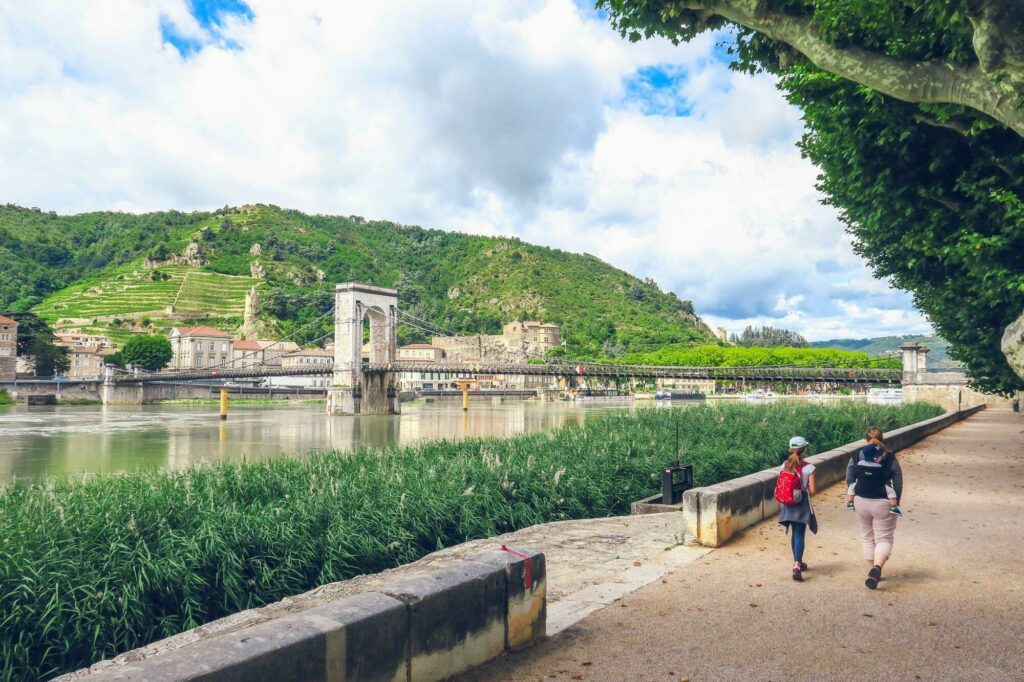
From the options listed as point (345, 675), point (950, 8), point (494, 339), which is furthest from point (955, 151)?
point (494, 339)

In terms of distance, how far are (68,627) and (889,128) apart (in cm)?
945

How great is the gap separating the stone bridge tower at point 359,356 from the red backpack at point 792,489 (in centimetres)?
4889

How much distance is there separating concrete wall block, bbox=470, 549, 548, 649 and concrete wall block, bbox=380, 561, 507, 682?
0.06 meters

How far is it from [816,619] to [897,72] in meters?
4.26

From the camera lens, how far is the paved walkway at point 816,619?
12.0 feet

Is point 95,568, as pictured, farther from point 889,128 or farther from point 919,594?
point 889,128

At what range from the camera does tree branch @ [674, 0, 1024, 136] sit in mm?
5223

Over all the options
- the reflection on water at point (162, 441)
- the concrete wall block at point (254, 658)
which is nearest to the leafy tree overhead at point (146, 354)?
the reflection on water at point (162, 441)

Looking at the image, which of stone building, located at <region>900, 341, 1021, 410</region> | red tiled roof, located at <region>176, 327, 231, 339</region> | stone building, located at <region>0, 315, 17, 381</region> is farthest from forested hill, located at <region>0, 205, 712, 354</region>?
stone building, located at <region>900, 341, 1021, 410</region>

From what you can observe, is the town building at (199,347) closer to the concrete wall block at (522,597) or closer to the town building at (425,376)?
the town building at (425,376)

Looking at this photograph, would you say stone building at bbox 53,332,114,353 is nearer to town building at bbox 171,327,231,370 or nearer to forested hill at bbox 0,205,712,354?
forested hill at bbox 0,205,712,354

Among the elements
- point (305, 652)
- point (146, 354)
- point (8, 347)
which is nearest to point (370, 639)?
point (305, 652)

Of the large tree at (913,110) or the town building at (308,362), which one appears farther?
the town building at (308,362)

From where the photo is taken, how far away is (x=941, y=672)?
11.9 ft
